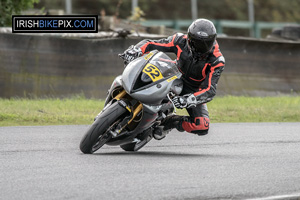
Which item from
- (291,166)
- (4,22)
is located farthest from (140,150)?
(4,22)

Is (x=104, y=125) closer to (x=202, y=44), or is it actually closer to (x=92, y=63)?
(x=202, y=44)

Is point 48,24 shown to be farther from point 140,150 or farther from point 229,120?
point 140,150

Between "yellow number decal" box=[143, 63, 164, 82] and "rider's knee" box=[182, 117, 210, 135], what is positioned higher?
"yellow number decal" box=[143, 63, 164, 82]

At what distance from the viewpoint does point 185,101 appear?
323 inches

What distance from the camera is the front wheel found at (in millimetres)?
7582

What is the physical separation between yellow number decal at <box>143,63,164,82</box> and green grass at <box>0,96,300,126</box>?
4717 mm

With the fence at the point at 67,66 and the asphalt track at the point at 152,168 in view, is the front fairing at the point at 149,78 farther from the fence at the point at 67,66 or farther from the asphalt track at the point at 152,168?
the fence at the point at 67,66

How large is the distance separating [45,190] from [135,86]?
6.93ft

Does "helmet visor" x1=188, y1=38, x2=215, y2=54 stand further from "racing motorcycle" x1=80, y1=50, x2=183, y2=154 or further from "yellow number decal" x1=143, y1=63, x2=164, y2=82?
"yellow number decal" x1=143, y1=63, x2=164, y2=82

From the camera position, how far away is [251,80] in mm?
16484

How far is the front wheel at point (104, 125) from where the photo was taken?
7582 mm

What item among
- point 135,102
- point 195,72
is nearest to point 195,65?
point 195,72

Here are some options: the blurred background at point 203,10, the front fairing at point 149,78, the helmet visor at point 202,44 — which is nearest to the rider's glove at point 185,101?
the front fairing at point 149,78

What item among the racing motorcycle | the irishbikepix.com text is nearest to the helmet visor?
the racing motorcycle
